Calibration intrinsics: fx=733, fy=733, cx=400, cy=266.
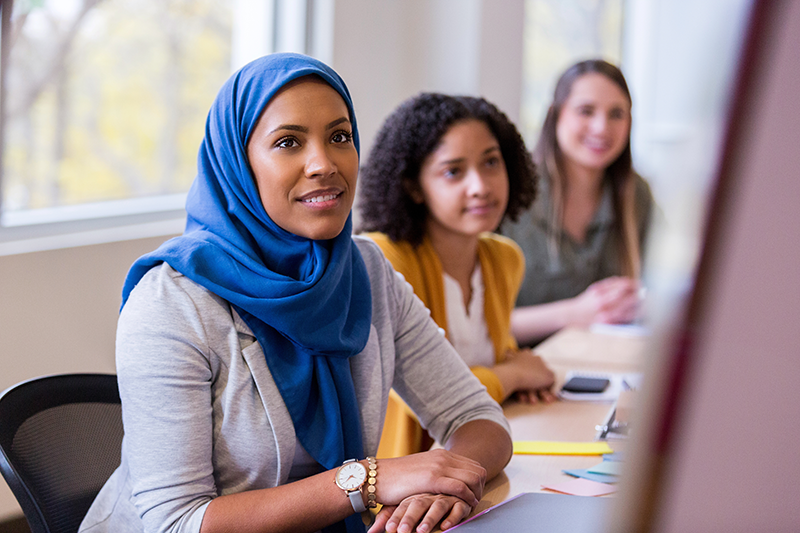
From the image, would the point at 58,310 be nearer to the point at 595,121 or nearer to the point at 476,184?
the point at 476,184

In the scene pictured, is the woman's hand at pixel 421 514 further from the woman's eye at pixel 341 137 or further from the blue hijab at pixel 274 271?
the woman's eye at pixel 341 137

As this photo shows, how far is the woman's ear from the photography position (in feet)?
6.08

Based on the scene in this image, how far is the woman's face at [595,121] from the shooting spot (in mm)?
2578

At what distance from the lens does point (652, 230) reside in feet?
0.46

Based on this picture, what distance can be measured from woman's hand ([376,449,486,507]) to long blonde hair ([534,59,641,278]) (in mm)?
1650

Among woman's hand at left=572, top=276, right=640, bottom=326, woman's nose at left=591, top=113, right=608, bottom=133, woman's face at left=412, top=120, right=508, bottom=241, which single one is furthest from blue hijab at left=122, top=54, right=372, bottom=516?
woman's nose at left=591, top=113, right=608, bottom=133

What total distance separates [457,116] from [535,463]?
2.95 ft

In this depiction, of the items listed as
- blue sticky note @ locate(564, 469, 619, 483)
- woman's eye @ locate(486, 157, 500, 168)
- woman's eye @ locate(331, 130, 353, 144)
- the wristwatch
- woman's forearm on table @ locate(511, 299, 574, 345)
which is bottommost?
woman's forearm on table @ locate(511, 299, 574, 345)

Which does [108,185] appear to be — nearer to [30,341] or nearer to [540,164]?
[30,341]

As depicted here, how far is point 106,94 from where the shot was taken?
7.63 feet

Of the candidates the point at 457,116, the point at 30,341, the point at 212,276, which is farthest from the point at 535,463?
the point at 30,341

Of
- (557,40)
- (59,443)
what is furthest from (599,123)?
(557,40)

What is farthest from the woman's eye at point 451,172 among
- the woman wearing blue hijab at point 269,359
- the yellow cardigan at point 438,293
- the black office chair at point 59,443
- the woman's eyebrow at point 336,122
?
the black office chair at point 59,443

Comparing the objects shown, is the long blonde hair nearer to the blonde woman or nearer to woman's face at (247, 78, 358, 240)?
the blonde woman
